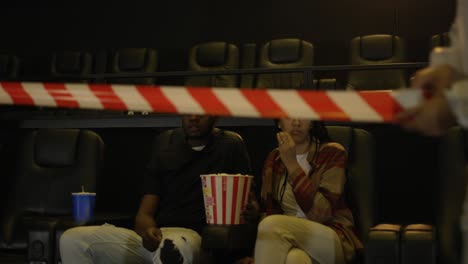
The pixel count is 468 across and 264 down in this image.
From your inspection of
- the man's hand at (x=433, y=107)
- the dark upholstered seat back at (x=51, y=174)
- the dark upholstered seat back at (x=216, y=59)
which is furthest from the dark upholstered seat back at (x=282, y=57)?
the man's hand at (x=433, y=107)

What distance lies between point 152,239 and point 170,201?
0.34 meters

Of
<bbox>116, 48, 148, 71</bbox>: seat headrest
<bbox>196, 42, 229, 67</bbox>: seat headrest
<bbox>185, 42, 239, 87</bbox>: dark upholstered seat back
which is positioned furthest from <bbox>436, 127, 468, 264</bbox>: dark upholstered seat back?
<bbox>116, 48, 148, 71</bbox>: seat headrest

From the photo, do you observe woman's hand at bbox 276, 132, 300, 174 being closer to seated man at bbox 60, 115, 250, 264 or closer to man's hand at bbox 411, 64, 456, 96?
seated man at bbox 60, 115, 250, 264

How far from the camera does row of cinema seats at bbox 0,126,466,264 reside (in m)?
2.98

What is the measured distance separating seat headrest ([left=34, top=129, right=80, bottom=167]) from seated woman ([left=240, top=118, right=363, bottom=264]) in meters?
1.25

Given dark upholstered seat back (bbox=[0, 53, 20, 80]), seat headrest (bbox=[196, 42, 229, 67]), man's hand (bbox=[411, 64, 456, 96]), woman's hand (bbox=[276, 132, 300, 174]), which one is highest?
man's hand (bbox=[411, 64, 456, 96])

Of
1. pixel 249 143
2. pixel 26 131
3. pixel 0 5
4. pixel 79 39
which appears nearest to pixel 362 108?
pixel 249 143

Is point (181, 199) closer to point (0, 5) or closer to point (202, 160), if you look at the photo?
point (202, 160)

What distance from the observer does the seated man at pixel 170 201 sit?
11.8 ft

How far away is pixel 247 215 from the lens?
10.9 ft

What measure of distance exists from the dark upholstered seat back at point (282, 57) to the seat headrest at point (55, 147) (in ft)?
7.34

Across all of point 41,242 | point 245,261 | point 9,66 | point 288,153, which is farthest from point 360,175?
point 9,66

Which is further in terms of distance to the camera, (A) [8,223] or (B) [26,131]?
(B) [26,131]

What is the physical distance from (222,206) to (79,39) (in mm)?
5444
